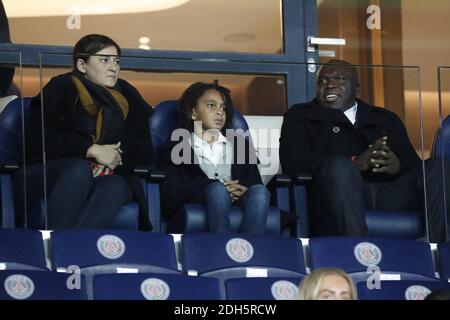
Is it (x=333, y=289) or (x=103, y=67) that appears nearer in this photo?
(x=333, y=289)

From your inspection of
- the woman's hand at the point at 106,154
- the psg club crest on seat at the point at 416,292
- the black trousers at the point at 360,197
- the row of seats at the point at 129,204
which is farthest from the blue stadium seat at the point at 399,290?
the woman's hand at the point at 106,154

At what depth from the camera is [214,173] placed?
24.5 feet

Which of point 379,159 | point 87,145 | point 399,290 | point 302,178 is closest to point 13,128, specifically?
point 87,145

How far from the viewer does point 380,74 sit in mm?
7773

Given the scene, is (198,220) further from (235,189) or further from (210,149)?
(210,149)

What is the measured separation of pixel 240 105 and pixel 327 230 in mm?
1088

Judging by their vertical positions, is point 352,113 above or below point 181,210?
above

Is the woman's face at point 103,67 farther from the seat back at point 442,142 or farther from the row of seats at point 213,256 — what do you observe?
the seat back at point 442,142

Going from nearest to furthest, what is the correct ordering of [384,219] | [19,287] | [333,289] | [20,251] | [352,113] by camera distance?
[333,289]
[19,287]
[20,251]
[384,219]
[352,113]

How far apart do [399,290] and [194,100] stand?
1700 mm

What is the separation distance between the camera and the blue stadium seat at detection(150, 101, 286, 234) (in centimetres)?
728

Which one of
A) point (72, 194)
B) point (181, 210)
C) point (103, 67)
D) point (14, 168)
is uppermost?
point (103, 67)

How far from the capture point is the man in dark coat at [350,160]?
7.36 metres

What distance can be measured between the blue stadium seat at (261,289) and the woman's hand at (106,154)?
1.22m
